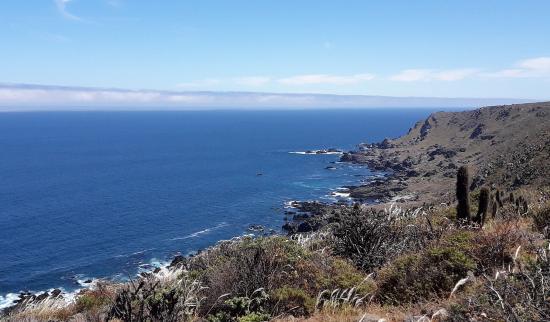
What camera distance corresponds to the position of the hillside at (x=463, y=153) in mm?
70938

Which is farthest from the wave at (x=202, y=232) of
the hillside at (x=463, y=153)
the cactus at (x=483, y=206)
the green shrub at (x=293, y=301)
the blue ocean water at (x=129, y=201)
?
the green shrub at (x=293, y=301)

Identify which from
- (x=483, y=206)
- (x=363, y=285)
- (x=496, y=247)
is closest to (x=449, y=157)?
(x=483, y=206)

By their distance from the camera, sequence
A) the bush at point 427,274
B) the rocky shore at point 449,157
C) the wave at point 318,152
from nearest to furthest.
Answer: the bush at point 427,274
the rocky shore at point 449,157
the wave at point 318,152

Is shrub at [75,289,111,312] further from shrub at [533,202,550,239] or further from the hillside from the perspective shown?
the hillside

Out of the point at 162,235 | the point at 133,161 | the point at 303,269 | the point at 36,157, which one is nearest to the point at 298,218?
the point at 162,235

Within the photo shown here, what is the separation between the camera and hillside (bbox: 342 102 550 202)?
70.9 meters

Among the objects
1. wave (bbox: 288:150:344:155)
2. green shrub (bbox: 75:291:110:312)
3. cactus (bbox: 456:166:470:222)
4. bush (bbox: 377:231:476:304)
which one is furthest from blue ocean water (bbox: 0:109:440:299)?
bush (bbox: 377:231:476:304)

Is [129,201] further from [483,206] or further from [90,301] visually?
[483,206]

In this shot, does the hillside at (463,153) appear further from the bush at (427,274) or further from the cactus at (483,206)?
the bush at (427,274)

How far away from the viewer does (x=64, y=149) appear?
522 ft

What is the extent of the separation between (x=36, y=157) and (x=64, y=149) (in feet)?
72.2

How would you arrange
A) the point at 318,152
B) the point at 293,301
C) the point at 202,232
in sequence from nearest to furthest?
the point at 293,301 → the point at 202,232 → the point at 318,152

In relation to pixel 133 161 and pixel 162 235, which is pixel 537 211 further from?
pixel 133 161

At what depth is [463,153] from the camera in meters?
114
